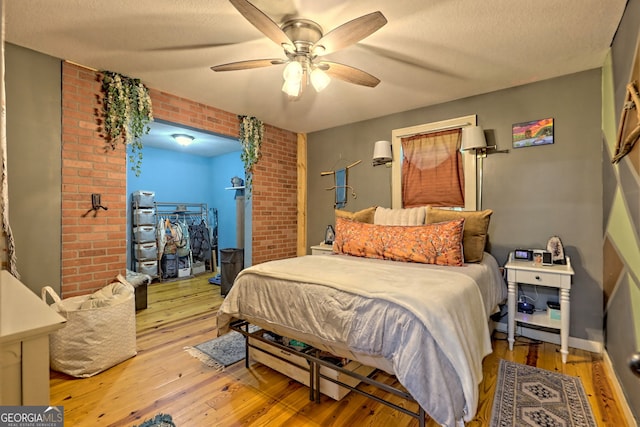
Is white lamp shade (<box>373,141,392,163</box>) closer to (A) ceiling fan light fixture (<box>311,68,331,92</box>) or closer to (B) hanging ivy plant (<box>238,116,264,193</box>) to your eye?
(B) hanging ivy plant (<box>238,116,264,193</box>)

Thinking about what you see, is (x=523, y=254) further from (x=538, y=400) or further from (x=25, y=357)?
(x=25, y=357)

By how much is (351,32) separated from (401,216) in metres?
1.76

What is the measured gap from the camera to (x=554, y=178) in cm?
266

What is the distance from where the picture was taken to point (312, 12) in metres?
1.84

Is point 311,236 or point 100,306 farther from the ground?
point 311,236

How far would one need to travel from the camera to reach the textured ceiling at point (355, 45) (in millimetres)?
1814

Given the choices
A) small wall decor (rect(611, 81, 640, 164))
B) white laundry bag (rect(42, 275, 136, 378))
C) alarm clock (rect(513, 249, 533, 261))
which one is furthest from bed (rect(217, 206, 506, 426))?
small wall decor (rect(611, 81, 640, 164))

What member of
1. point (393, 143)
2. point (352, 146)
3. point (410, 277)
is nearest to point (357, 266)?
point (410, 277)

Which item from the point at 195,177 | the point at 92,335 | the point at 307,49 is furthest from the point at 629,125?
the point at 195,177

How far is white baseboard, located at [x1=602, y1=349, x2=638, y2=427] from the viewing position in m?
1.66

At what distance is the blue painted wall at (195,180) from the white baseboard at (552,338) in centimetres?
423

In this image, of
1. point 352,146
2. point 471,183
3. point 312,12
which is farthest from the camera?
point 352,146

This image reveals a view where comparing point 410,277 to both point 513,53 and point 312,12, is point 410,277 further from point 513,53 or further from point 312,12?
point 513,53

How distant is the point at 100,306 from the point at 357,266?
1975mm
